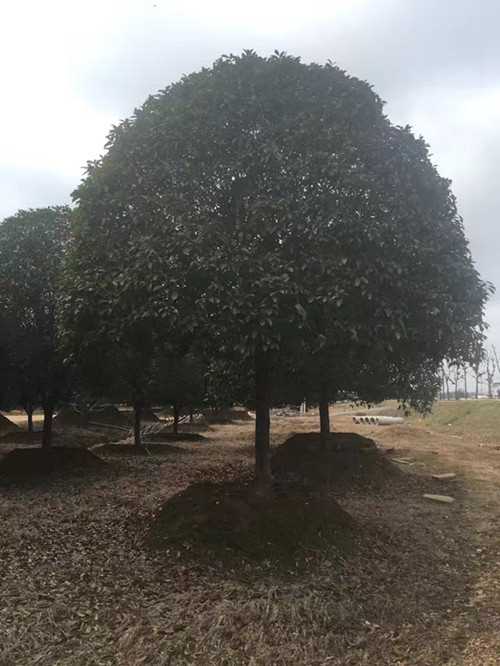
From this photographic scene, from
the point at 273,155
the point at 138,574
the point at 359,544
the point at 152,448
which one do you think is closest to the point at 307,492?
the point at 359,544

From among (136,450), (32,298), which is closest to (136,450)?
(136,450)

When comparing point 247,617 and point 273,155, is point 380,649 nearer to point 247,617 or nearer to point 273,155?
point 247,617

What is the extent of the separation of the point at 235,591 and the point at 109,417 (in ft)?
91.8

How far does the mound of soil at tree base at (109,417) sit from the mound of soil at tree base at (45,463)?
18.0 metres

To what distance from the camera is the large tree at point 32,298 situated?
12.4 m

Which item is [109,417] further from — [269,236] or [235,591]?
[235,591]

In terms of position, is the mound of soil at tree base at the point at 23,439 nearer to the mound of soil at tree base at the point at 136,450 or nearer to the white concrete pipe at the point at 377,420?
the mound of soil at tree base at the point at 136,450

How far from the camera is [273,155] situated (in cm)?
723

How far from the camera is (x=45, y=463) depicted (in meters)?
13.0

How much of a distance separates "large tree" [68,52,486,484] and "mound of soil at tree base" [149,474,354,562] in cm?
212

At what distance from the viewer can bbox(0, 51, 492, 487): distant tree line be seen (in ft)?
22.4

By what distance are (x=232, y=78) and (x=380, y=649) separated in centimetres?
750

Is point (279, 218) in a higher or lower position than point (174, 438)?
higher

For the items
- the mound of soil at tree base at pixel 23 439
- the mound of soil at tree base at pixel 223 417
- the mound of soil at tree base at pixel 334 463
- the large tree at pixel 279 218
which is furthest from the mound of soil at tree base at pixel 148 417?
the large tree at pixel 279 218
